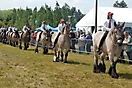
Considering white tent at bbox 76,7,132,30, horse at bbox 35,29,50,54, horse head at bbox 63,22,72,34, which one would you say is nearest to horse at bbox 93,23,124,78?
horse head at bbox 63,22,72,34

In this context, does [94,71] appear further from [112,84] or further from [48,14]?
[48,14]

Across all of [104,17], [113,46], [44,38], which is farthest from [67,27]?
[104,17]

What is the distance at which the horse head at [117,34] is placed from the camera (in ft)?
40.9

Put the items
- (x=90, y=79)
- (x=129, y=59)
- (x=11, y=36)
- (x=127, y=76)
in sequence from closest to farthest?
(x=90, y=79), (x=127, y=76), (x=129, y=59), (x=11, y=36)

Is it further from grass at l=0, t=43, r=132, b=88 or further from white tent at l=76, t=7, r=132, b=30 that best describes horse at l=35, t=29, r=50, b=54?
white tent at l=76, t=7, r=132, b=30

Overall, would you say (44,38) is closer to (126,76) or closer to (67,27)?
(67,27)

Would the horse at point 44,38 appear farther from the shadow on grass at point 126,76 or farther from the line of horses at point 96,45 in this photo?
the shadow on grass at point 126,76

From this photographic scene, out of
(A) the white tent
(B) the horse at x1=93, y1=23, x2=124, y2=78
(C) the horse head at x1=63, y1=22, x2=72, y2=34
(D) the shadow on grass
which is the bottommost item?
(D) the shadow on grass

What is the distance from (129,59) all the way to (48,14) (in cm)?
5663

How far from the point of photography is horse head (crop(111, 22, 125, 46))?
12461 mm

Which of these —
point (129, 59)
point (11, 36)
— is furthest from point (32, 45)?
point (129, 59)

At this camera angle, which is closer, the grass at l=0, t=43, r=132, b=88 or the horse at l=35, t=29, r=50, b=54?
the grass at l=0, t=43, r=132, b=88

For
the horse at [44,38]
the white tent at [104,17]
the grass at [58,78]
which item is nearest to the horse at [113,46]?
the grass at [58,78]

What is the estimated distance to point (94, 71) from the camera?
47.0 ft
